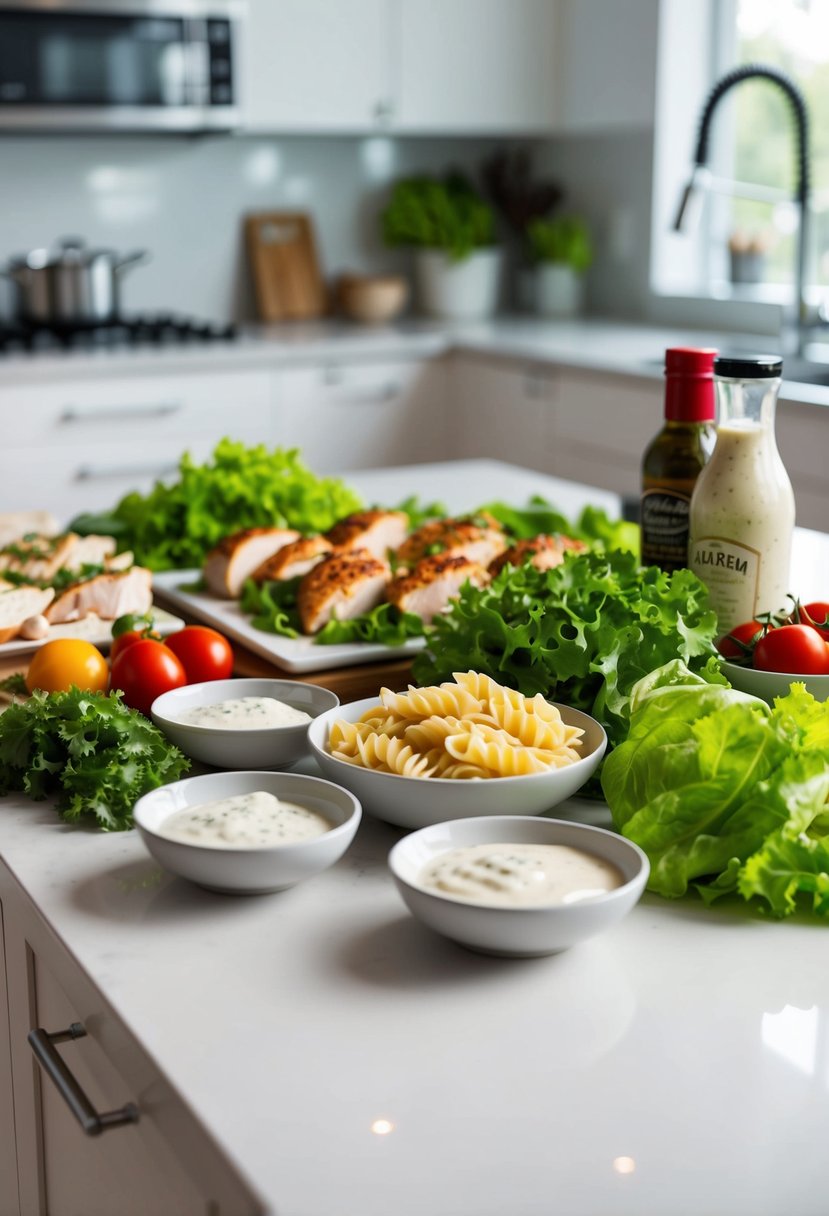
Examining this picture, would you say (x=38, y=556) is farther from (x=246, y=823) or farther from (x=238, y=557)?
(x=246, y=823)

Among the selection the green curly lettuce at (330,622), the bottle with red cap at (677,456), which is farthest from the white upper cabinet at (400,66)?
the bottle with red cap at (677,456)

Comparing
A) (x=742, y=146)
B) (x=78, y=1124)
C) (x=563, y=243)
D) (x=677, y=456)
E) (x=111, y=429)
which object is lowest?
(x=78, y=1124)

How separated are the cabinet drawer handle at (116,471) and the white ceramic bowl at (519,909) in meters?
2.95

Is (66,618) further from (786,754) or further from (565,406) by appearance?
(565,406)

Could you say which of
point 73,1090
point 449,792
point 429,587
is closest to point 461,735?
point 449,792

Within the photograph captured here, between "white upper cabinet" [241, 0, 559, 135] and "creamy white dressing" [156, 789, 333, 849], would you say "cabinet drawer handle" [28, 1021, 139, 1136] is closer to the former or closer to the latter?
"creamy white dressing" [156, 789, 333, 849]

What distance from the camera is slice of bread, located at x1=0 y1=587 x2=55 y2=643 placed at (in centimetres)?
152

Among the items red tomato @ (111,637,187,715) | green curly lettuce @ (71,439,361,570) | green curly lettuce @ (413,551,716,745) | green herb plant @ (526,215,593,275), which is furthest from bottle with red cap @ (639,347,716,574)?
green herb plant @ (526,215,593,275)

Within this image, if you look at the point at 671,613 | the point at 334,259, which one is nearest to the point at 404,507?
the point at 671,613

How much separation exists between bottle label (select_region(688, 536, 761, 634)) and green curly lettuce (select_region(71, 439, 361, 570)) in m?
0.76

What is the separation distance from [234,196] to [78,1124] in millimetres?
4027

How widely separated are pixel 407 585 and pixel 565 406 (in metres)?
2.43

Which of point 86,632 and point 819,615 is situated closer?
point 819,615

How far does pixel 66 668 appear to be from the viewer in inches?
52.6
